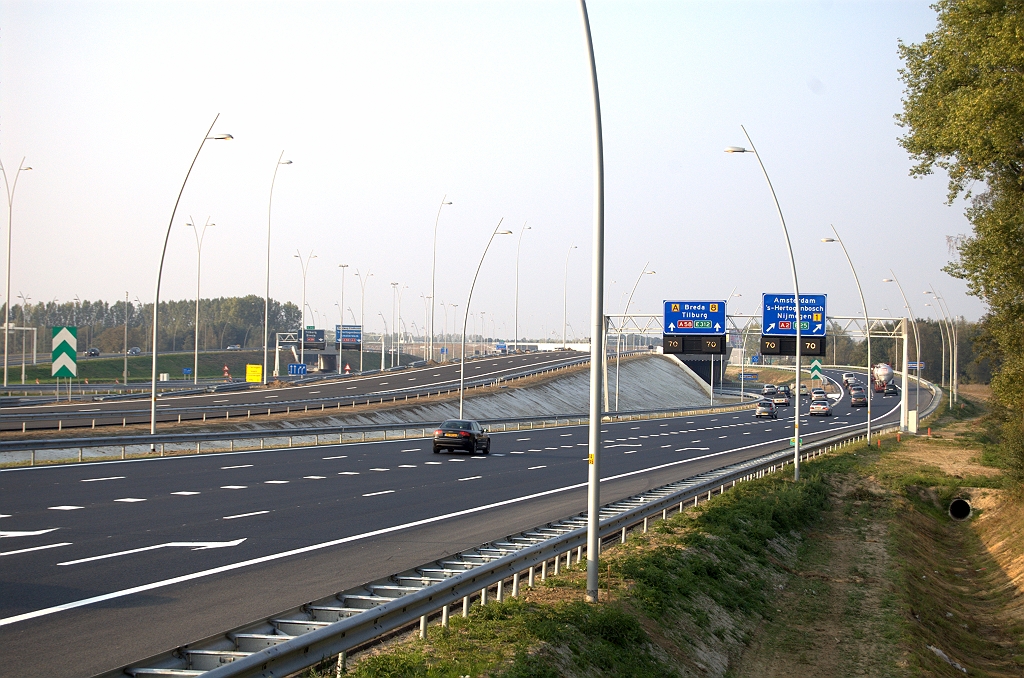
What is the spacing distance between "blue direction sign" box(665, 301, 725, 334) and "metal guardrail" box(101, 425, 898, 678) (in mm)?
40838

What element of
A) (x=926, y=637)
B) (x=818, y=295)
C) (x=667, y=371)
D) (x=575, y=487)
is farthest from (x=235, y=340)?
(x=926, y=637)

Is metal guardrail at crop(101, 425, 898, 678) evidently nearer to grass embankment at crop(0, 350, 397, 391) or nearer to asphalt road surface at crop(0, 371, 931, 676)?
asphalt road surface at crop(0, 371, 931, 676)

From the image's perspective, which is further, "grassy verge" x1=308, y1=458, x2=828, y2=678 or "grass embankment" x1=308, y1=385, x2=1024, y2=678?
"grass embankment" x1=308, y1=385, x2=1024, y2=678

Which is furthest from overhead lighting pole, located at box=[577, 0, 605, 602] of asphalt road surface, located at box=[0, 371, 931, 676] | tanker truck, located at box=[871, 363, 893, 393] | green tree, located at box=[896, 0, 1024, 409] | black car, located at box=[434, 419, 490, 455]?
tanker truck, located at box=[871, 363, 893, 393]

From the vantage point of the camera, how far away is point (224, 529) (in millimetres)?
18234

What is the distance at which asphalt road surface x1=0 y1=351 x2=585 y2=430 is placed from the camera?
4438cm

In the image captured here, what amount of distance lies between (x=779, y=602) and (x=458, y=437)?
23599 mm

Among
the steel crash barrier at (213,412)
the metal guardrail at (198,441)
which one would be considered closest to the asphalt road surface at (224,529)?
the metal guardrail at (198,441)

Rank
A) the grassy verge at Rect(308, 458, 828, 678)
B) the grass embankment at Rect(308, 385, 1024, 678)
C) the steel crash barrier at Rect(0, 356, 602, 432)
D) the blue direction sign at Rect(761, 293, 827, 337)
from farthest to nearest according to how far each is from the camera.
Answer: the blue direction sign at Rect(761, 293, 827, 337) → the steel crash barrier at Rect(0, 356, 602, 432) → the grass embankment at Rect(308, 385, 1024, 678) → the grassy verge at Rect(308, 458, 828, 678)

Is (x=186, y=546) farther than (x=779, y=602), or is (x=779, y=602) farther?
(x=779, y=602)

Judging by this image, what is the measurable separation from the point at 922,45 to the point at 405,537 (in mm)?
21386

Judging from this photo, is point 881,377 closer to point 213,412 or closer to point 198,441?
point 213,412

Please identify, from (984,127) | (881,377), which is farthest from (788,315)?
(881,377)

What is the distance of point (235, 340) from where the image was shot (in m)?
197
